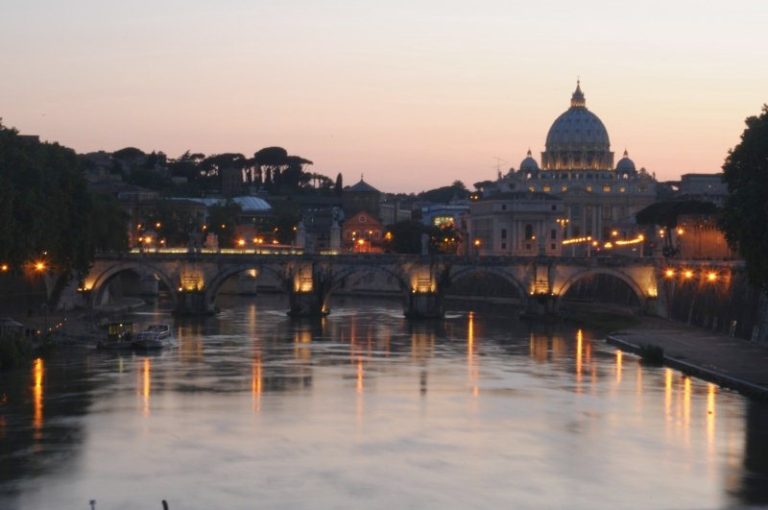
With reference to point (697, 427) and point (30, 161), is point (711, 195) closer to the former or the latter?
point (30, 161)

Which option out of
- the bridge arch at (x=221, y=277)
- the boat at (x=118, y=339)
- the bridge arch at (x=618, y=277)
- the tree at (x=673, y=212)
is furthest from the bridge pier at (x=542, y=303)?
the boat at (x=118, y=339)

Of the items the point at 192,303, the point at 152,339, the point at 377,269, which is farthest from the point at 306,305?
the point at 152,339

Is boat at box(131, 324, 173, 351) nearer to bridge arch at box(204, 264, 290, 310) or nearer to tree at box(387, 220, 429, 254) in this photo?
bridge arch at box(204, 264, 290, 310)

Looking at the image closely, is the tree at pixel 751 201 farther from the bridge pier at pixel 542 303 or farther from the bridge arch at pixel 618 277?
the bridge pier at pixel 542 303

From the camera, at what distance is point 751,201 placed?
68000 mm

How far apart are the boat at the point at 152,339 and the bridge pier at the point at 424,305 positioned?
32.4 m

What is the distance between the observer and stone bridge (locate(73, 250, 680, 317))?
119688 mm

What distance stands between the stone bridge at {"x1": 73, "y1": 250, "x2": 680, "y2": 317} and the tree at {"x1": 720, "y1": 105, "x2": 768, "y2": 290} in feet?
153

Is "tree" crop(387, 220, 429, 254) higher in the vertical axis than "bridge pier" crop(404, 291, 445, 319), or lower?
higher

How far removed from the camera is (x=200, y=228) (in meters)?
181

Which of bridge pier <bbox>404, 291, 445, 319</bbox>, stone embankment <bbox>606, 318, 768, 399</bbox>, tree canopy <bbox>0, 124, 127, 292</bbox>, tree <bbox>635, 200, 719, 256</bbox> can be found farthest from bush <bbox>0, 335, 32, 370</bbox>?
tree <bbox>635, 200, 719, 256</bbox>

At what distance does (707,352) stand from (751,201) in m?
13.0

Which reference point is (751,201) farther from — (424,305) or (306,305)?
(306,305)

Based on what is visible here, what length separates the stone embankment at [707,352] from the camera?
6600 cm
